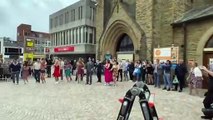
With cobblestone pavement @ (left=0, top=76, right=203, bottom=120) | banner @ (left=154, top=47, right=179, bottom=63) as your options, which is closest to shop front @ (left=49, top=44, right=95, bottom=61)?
banner @ (left=154, top=47, right=179, bottom=63)

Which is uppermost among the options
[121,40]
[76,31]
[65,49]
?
[76,31]

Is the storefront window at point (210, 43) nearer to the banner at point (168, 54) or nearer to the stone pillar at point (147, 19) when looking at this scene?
the banner at point (168, 54)

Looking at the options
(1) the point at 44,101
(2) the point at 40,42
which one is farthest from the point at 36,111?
(2) the point at 40,42

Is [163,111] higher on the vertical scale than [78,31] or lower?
lower

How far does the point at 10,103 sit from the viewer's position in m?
11.7

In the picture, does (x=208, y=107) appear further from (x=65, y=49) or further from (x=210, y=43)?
(x=65, y=49)

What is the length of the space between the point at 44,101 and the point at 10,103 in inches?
49.5

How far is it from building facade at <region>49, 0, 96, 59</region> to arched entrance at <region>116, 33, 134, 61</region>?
47.7ft

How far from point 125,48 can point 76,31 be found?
18.8 meters

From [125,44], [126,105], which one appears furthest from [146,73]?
[126,105]

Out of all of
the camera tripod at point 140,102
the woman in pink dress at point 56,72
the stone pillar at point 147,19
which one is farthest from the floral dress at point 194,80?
the camera tripod at point 140,102

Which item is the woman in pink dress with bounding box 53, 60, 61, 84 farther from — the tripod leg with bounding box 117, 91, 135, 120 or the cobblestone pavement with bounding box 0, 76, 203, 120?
the tripod leg with bounding box 117, 91, 135, 120

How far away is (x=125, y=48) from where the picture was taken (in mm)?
27812

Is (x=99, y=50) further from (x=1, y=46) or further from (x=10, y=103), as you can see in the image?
(x=1, y=46)
